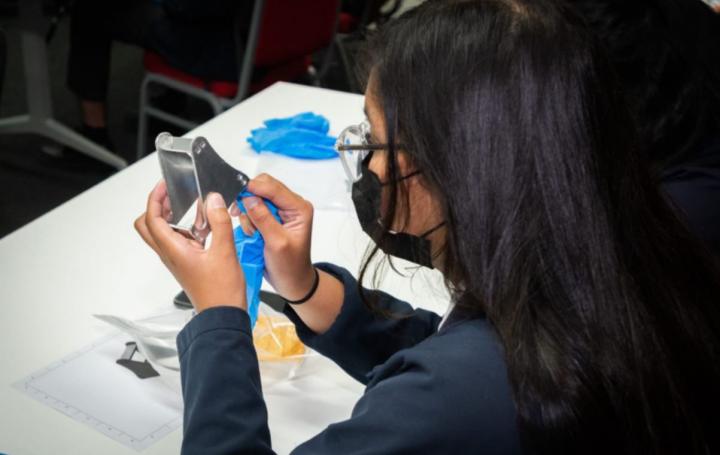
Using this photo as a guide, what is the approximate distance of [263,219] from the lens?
1043mm

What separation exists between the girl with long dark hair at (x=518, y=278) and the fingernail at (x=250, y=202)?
0.59 ft

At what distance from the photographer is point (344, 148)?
1.00 meters

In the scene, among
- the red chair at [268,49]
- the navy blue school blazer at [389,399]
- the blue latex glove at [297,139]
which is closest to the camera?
the navy blue school blazer at [389,399]

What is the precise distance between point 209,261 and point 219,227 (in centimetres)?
4

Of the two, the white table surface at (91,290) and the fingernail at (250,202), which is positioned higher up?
the fingernail at (250,202)

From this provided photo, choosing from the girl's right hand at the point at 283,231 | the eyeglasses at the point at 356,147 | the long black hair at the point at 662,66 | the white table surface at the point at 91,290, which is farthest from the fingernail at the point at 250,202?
the long black hair at the point at 662,66

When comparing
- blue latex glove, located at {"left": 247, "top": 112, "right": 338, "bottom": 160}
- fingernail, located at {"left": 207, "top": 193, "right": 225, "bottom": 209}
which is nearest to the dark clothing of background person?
blue latex glove, located at {"left": 247, "top": 112, "right": 338, "bottom": 160}

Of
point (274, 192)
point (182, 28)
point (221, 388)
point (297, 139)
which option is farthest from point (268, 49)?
point (221, 388)

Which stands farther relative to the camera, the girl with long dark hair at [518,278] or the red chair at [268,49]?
the red chair at [268,49]

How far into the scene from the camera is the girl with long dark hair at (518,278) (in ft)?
2.47

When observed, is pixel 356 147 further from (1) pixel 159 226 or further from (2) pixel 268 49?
(2) pixel 268 49

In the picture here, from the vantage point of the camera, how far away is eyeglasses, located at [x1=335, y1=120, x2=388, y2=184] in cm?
94

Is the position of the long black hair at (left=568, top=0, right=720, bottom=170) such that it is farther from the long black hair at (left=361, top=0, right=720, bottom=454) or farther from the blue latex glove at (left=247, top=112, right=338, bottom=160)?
the blue latex glove at (left=247, top=112, right=338, bottom=160)

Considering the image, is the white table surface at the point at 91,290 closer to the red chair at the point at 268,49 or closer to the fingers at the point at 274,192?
the fingers at the point at 274,192
